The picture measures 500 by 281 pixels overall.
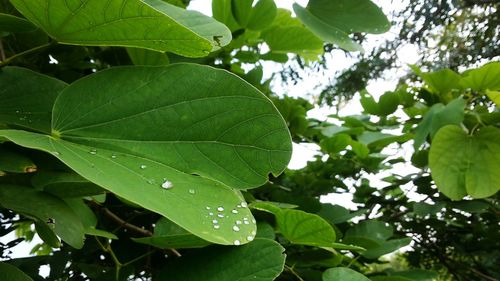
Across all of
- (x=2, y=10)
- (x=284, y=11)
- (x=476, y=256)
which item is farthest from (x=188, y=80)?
(x=476, y=256)

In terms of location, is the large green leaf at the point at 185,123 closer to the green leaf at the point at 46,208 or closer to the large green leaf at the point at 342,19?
the green leaf at the point at 46,208

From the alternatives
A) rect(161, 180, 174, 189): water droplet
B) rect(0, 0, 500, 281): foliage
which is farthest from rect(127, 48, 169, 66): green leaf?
rect(161, 180, 174, 189): water droplet

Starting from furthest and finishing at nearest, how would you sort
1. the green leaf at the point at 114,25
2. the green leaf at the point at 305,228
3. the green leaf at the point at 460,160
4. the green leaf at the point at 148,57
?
the green leaf at the point at 460,160
the green leaf at the point at 148,57
the green leaf at the point at 305,228
the green leaf at the point at 114,25

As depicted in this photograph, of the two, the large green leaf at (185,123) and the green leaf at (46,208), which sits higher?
the large green leaf at (185,123)

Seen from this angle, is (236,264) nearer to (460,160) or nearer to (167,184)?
(167,184)

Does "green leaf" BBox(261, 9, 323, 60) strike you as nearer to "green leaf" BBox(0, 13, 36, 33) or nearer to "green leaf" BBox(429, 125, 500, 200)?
"green leaf" BBox(429, 125, 500, 200)

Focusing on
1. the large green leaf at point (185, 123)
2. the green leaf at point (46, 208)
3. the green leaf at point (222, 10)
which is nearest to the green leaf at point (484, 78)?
the green leaf at point (222, 10)

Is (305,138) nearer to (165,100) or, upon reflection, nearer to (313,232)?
(313,232)

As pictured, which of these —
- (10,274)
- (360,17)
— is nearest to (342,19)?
(360,17)
